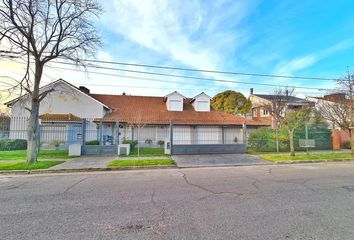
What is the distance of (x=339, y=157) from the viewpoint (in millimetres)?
14672

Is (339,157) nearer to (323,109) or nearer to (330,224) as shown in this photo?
(323,109)

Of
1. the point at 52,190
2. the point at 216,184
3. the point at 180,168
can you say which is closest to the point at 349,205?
the point at 216,184

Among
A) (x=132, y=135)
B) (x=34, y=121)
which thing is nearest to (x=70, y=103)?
(x=132, y=135)

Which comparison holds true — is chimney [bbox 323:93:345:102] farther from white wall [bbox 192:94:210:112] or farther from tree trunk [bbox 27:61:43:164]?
tree trunk [bbox 27:61:43:164]

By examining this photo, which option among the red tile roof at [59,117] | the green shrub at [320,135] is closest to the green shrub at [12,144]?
the red tile roof at [59,117]

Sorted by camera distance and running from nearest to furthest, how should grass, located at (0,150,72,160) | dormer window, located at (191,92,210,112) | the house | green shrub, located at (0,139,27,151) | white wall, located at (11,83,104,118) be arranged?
1. grass, located at (0,150,72,160)
2. green shrub, located at (0,139,27,151)
3. the house
4. white wall, located at (11,83,104,118)
5. dormer window, located at (191,92,210,112)

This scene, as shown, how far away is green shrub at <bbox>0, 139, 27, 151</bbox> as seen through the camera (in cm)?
1853

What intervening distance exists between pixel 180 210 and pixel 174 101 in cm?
2307

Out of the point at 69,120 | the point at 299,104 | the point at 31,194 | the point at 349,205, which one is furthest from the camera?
the point at 299,104

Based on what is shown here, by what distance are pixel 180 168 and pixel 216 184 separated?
437cm

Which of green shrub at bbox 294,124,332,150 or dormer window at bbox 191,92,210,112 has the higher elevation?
dormer window at bbox 191,92,210,112

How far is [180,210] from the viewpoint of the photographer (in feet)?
15.6

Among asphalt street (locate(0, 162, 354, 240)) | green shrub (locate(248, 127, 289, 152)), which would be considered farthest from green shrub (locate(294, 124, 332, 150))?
asphalt street (locate(0, 162, 354, 240))

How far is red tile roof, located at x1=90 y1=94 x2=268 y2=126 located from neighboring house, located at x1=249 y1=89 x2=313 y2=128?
7.57m
